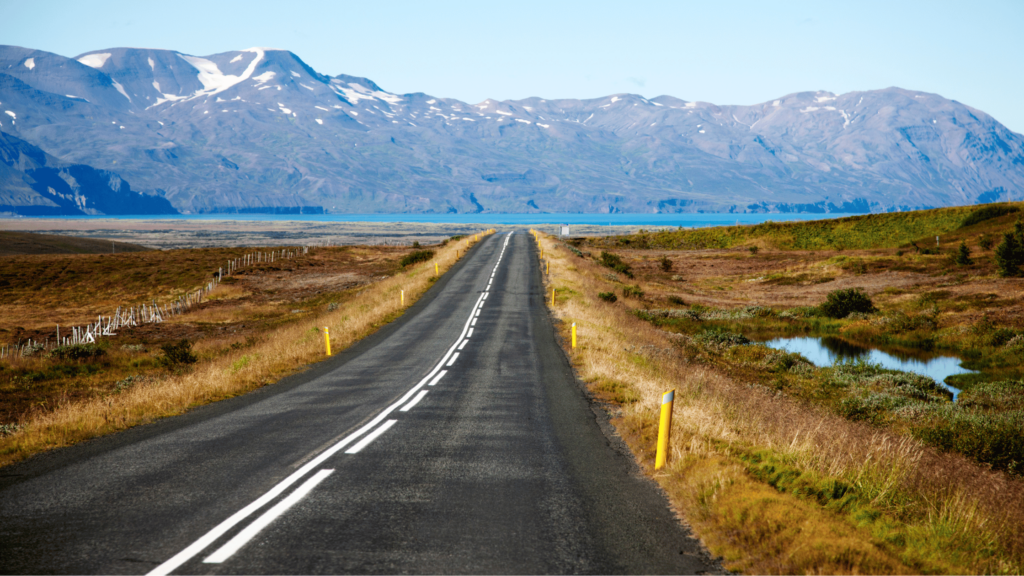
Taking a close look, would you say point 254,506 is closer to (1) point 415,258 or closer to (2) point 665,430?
(2) point 665,430

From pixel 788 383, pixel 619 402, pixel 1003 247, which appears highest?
pixel 1003 247

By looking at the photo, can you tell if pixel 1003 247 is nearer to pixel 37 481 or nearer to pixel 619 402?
pixel 619 402

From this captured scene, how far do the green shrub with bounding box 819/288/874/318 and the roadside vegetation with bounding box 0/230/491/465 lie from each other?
1036 inches

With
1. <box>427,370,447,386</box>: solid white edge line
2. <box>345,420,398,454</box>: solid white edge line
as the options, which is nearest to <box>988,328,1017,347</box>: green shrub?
<box>427,370,447,386</box>: solid white edge line

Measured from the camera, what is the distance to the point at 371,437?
9664 millimetres

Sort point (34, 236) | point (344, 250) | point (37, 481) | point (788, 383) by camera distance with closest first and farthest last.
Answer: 1. point (37, 481)
2. point (788, 383)
3. point (344, 250)
4. point (34, 236)

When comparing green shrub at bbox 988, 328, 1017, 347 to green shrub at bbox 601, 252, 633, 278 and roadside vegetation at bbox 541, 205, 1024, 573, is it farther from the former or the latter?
green shrub at bbox 601, 252, 633, 278

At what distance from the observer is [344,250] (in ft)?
274

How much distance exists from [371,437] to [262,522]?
3633mm

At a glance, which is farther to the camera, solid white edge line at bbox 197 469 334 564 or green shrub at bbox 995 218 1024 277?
green shrub at bbox 995 218 1024 277

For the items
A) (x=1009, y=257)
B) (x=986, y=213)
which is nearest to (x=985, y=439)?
(x=1009, y=257)

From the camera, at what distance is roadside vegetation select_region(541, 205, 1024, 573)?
19.3 feet

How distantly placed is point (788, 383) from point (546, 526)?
62.9 ft

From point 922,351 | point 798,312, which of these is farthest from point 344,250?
point 922,351
